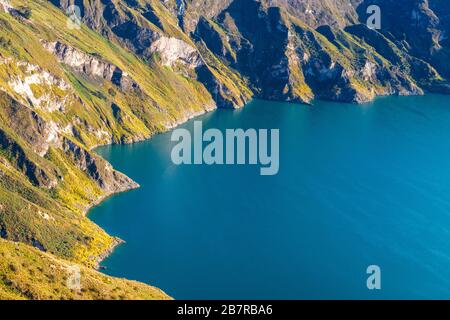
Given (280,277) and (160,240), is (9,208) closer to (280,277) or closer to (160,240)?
(160,240)

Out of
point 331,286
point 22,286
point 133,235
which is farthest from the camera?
point 133,235
